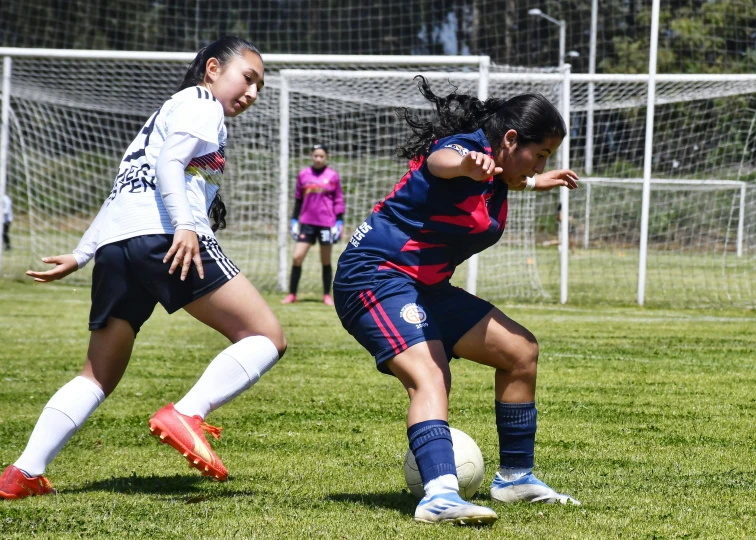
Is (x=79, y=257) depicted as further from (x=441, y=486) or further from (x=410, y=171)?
(x=441, y=486)

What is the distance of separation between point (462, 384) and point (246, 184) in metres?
10.9

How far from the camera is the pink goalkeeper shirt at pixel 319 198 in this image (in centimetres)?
1296

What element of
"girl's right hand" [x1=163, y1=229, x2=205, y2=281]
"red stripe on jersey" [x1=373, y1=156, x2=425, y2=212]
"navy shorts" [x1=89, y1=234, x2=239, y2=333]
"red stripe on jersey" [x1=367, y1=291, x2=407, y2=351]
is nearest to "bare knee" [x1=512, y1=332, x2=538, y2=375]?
"red stripe on jersey" [x1=367, y1=291, x2=407, y2=351]

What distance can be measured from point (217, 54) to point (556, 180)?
4.78 feet

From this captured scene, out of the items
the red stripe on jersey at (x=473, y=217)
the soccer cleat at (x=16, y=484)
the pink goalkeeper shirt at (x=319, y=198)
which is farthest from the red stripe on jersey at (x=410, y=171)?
the pink goalkeeper shirt at (x=319, y=198)

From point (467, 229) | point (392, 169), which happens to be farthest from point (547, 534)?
point (392, 169)

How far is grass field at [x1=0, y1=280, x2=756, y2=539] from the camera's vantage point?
11.3 ft

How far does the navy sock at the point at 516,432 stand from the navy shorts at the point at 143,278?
3.80 ft

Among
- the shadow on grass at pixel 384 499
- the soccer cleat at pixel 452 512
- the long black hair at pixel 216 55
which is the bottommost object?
the shadow on grass at pixel 384 499

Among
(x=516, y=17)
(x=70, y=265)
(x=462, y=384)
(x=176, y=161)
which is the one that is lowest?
(x=462, y=384)

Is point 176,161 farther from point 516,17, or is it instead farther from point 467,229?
point 516,17

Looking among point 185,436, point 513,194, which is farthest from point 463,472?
point 513,194

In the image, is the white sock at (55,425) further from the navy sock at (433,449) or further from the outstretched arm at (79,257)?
the navy sock at (433,449)

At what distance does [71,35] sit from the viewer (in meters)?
41.0
